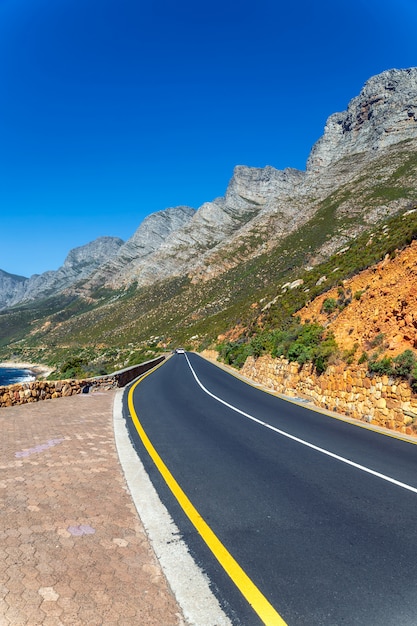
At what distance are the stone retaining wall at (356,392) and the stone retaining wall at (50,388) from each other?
746 cm

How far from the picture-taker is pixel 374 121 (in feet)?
379

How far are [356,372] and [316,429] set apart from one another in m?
3.38

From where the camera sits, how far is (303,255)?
63844mm

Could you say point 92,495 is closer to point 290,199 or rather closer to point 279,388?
point 279,388

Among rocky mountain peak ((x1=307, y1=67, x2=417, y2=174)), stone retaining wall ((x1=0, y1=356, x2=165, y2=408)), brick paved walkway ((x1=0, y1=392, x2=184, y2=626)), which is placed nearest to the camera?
brick paved walkway ((x1=0, y1=392, x2=184, y2=626))

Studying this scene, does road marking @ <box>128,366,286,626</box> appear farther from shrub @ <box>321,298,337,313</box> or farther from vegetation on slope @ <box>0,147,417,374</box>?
vegetation on slope @ <box>0,147,417,374</box>

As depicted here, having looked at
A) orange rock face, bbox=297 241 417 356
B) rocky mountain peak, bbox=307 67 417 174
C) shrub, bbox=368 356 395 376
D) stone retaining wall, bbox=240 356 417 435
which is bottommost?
stone retaining wall, bbox=240 356 417 435

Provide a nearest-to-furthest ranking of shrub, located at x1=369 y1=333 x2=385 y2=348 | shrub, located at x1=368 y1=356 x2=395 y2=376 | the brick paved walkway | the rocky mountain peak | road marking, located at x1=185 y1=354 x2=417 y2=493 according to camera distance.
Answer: the brick paved walkway, road marking, located at x1=185 y1=354 x2=417 y2=493, shrub, located at x1=368 y1=356 x2=395 y2=376, shrub, located at x1=369 y1=333 x2=385 y2=348, the rocky mountain peak

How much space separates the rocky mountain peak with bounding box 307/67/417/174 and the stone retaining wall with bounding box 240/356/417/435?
4133 inches

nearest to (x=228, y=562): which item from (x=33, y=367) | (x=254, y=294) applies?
(x=254, y=294)

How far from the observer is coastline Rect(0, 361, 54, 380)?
8109 centimetres

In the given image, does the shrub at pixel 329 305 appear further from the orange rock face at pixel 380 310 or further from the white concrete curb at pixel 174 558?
the white concrete curb at pixel 174 558

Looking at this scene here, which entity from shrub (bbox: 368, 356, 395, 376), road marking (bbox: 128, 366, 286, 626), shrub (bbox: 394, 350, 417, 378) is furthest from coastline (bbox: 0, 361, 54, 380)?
road marking (bbox: 128, 366, 286, 626)

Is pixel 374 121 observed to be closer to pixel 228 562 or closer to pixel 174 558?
pixel 228 562
